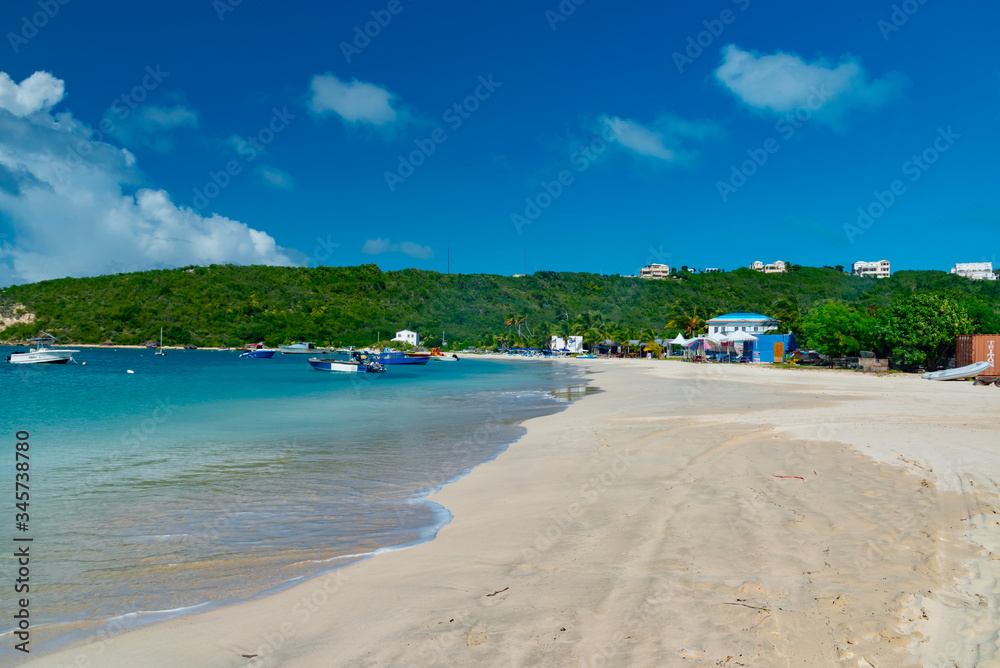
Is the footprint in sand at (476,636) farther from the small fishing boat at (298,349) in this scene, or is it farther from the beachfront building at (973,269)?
the beachfront building at (973,269)

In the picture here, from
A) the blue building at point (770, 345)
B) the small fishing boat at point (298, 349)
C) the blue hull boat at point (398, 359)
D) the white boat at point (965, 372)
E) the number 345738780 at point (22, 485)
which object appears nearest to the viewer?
the number 345738780 at point (22, 485)

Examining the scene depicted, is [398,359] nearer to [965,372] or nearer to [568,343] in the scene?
[568,343]

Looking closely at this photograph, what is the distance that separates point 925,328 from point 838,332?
9131 millimetres

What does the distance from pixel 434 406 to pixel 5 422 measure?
15.1 m

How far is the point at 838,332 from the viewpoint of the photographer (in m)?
42.9

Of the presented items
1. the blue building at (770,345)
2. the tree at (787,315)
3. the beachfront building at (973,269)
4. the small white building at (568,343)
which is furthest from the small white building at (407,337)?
the beachfront building at (973,269)

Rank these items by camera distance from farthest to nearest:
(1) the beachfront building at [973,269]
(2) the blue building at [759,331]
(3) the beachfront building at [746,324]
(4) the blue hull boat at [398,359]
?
(1) the beachfront building at [973,269] < (4) the blue hull boat at [398,359] < (3) the beachfront building at [746,324] < (2) the blue building at [759,331]

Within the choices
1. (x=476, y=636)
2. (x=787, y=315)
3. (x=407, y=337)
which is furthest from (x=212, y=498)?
(x=407, y=337)

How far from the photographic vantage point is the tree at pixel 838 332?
137ft

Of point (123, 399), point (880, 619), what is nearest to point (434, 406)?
point (123, 399)

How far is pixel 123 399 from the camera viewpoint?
93.6 ft

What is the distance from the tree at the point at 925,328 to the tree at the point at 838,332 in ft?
17.0

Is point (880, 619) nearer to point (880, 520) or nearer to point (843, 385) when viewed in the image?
point (880, 520)

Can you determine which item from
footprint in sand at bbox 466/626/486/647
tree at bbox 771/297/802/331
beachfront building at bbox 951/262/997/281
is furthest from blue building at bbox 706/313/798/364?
beachfront building at bbox 951/262/997/281
